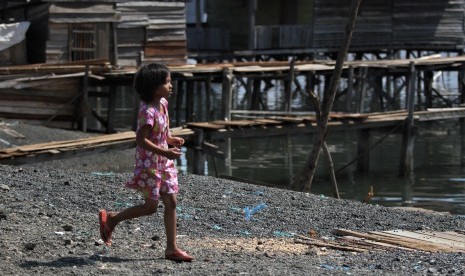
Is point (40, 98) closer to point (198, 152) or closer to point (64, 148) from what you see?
point (198, 152)

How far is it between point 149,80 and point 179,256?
4.82 feet

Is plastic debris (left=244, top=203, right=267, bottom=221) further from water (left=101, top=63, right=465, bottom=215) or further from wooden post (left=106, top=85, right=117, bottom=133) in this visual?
wooden post (left=106, top=85, right=117, bottom=133)

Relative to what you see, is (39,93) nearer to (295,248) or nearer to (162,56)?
(162,56)

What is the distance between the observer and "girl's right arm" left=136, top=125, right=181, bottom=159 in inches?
302

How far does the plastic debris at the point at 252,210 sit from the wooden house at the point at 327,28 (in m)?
25.2

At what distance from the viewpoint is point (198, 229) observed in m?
9.76

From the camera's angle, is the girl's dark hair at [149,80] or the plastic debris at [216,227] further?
the plastic debris at [216,227]

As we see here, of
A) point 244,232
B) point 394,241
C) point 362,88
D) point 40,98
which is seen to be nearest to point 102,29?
point 40,98

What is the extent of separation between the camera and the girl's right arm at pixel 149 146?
25.1 ft

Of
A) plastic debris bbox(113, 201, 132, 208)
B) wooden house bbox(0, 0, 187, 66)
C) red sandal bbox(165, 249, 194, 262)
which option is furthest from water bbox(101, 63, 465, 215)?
red sandal bbox(165, 249, 194, 262)

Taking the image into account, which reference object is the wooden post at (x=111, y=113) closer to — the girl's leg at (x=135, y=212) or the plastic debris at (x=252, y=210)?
the plastic debris at (x=252, y=210)

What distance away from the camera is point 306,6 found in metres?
39.8

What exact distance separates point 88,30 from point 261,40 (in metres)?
9.41

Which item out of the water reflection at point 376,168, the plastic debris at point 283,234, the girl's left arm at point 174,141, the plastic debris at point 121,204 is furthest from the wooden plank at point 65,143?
the girl's left arm at point 174,141
